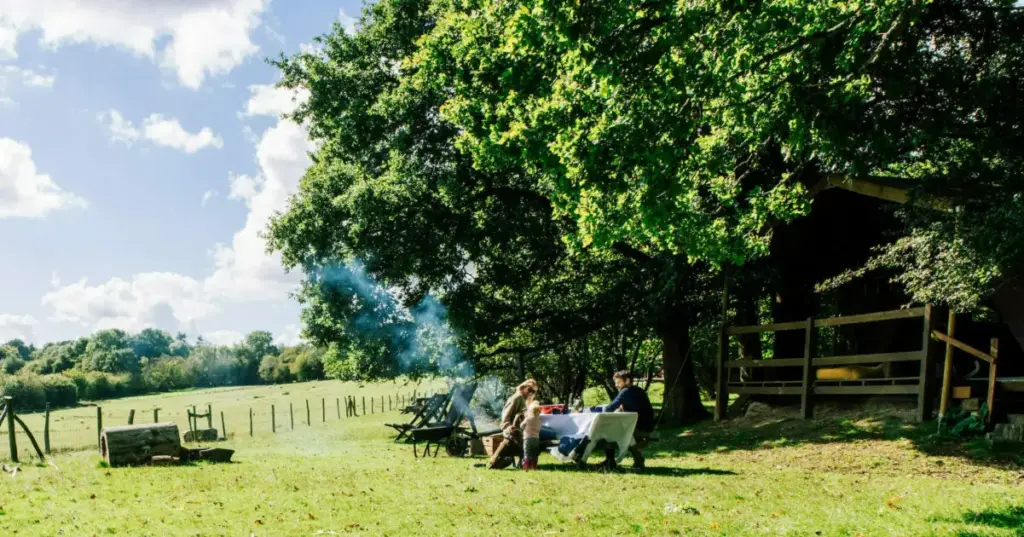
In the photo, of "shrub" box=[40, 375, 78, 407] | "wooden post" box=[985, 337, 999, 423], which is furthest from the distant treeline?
"wooden post" box=[985, 337, 999, 423]

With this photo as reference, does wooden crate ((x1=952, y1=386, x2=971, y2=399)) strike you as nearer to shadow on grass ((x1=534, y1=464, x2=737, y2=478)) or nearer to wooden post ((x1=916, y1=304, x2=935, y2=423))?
wooden post ((x1=916, y1=304, x2=935, y2=423))

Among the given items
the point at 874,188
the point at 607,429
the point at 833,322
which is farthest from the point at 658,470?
the point at 874,188

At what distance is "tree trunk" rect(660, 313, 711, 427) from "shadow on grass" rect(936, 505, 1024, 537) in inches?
512

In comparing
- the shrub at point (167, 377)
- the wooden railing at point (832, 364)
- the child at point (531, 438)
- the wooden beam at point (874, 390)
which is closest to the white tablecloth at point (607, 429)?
the child at point (531, 438)

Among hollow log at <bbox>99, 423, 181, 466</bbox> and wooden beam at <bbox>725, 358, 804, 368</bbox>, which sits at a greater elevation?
wooden beam at <bbox>725, 358, 804, 368</bbox>

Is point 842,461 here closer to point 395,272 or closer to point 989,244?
point 989,244

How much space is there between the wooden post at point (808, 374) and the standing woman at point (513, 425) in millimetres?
6272

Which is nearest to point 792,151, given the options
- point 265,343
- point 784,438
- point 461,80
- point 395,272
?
point 784,438

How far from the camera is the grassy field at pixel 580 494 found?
21.8 feet

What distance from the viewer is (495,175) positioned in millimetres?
20109

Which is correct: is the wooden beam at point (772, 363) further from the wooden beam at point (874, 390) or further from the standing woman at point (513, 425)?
the standing woman at point (513, 425)

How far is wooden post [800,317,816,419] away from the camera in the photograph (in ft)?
48.7

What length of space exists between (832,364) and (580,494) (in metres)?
8.65

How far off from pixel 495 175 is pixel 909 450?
1195 cm
